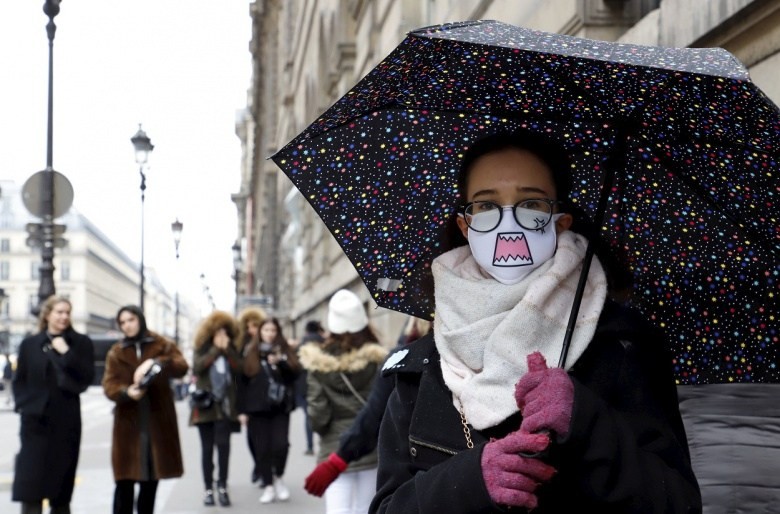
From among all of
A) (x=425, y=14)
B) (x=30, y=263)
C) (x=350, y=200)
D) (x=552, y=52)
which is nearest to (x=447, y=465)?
(x=552, y=52)

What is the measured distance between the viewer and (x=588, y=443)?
2.26m

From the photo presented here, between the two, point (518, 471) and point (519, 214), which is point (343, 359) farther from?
point (518, 471)

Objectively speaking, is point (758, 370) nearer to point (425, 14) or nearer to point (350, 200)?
point (350, 200)

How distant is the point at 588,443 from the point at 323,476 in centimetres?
296

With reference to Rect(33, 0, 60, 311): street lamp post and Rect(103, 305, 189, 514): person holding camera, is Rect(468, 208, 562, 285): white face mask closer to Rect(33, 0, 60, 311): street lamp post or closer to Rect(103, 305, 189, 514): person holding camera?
Rect(103, 305, 189, 514): person holding camera

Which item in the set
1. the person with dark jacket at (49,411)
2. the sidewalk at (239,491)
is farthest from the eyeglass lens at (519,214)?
the sidewalk at (239,491)

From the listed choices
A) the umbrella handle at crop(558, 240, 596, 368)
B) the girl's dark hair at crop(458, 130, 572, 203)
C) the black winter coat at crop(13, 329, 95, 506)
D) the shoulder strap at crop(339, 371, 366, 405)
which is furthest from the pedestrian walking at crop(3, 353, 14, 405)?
the umbrella handle at crop(558, 240, 596, 368)

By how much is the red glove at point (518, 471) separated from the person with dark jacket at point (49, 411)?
7.18 metres

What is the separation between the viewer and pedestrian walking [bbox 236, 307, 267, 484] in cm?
1180

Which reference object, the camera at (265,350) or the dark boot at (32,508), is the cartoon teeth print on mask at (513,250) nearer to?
the dark boot at (32,508)

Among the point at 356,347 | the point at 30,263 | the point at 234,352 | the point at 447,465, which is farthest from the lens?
the point at 30,263

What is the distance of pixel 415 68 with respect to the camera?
107 inches

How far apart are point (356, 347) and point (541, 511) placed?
20.0 ft

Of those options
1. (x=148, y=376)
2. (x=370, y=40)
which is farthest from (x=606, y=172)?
(x=370, y=40)
